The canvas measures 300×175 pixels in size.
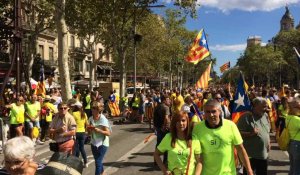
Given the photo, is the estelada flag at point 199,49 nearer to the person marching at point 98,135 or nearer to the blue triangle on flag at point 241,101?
the person marching at point 98,135

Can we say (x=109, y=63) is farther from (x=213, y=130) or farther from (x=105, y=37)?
(x=213, y=130)

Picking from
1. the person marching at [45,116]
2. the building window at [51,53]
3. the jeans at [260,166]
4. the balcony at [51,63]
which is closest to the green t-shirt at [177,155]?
the jeans at [260,166]

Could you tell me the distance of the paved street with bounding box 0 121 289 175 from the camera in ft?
30.3

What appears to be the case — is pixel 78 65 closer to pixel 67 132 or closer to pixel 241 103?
pixel 67 132

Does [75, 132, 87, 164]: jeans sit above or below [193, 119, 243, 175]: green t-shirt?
below

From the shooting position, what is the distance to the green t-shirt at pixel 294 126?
6.50m

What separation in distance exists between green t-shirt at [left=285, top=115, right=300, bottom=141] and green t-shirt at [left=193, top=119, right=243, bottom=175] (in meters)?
2.33

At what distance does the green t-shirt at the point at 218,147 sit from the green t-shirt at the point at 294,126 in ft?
7.64

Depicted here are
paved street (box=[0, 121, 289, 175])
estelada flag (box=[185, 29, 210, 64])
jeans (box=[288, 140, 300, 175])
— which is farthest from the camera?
estelada flag (box=[185, 29, 210, 64])

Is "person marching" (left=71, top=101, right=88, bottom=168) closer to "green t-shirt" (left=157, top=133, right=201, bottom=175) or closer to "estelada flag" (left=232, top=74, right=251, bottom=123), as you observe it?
"estelada flag" (left=232, top=74, right=251, bottom=123)

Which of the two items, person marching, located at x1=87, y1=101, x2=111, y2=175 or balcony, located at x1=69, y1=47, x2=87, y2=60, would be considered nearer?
person marching, located at x1=87, y1=101, x2=111, y2=175

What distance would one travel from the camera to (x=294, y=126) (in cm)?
652

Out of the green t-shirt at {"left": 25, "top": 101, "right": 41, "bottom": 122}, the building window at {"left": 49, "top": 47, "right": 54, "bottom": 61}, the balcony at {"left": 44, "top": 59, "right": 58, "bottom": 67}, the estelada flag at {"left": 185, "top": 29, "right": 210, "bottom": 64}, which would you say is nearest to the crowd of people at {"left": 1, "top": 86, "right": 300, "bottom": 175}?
the green t-shirt at {"left": 25, "top": 101, "right": 41, "bottom": 122}

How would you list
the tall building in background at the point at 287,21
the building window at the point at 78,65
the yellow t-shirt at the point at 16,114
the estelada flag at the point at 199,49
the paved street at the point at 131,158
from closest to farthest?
the paved street at the point at 131,158 → the yellow t-shirt at the point at 16,114 → the estelada flag at the point at 199,49 → the building window at the point at 78,65 → the tall building in background at the point at 287,21
